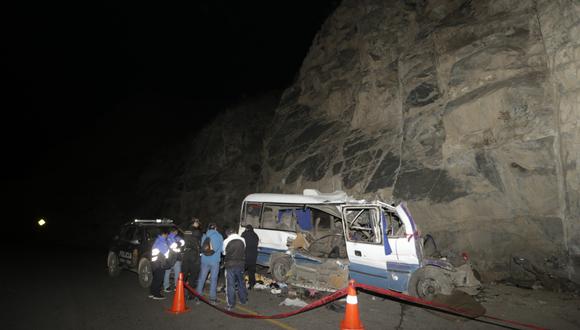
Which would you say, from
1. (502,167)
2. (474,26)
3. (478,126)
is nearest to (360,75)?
(474,26)

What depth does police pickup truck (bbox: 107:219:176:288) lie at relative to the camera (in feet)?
33.1

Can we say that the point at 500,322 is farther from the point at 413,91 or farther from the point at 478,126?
the point at 413,91

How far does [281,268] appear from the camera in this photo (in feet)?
34.5

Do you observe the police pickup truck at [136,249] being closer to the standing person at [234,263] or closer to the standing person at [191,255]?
the standing person at [191,255]

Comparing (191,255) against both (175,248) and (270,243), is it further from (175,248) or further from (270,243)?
(270,243)

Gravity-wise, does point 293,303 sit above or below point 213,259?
below

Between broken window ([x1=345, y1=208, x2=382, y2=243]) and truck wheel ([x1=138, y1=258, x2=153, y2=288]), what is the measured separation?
19.9 ft

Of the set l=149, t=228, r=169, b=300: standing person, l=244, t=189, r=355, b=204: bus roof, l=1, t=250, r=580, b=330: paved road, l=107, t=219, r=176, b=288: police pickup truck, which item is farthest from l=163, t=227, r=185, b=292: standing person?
l=244, t=189, r=355, b=204: bus roof

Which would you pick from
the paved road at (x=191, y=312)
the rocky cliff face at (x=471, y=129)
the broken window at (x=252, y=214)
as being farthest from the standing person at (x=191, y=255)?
the rocky cliff face at (x=471, y=129)

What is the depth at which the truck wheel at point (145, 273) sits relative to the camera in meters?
9.94

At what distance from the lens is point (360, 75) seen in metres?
18.8

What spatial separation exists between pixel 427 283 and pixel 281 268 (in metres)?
4.45

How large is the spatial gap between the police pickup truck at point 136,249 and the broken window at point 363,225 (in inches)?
223

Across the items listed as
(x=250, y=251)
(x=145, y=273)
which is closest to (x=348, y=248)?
(x=250, y=251)
